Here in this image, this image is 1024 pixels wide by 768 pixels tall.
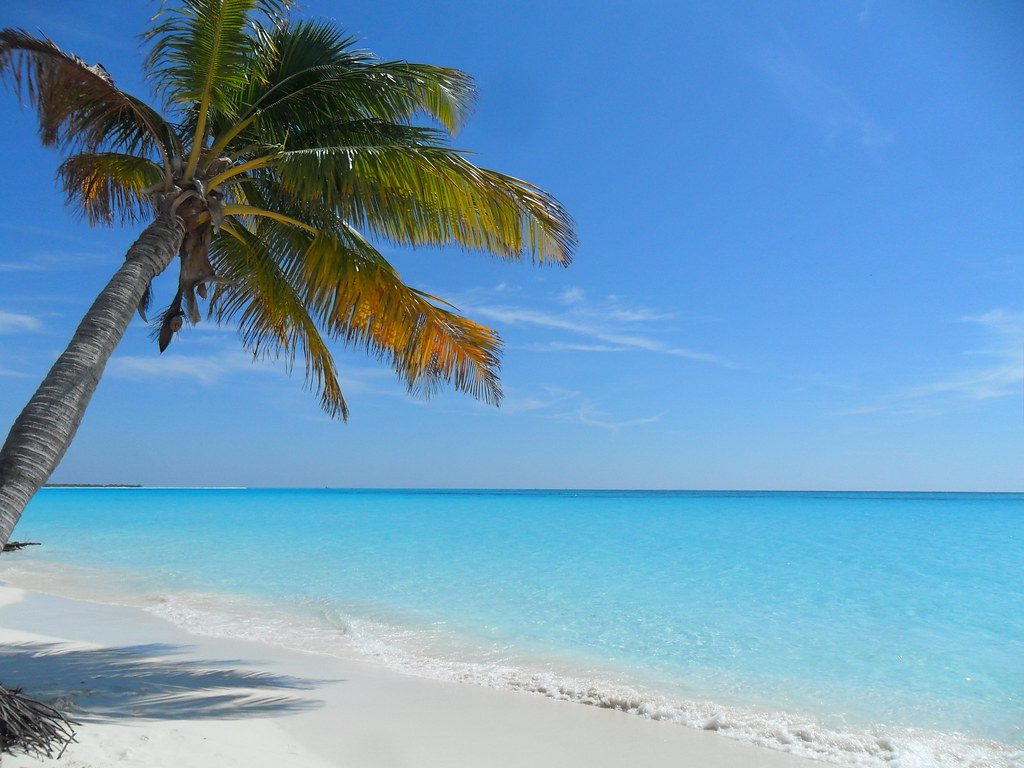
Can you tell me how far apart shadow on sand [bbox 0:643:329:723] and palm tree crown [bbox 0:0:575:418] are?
267cm

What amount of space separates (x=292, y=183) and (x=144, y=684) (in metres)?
3.97

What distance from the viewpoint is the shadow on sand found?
14.3 ft

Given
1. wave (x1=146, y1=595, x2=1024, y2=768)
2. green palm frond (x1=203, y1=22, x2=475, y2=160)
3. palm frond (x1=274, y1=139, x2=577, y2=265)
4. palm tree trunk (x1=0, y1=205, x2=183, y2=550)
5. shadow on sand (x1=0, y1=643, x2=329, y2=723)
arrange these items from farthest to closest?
green palm frond (x1=203, y1=22, x2=475, y2=160) → palm frond (x1=274, y1=139, x2=577, y2=265) → wave (x1=146, y1=595, x2=1024, y2=768) → shadow on sand (x1=0, y1=643, x2=329, y2=723) → palm tree trunk (x1=0, y1=205, x2=183, y2=550)

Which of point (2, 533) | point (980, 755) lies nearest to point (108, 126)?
point (2, 533)

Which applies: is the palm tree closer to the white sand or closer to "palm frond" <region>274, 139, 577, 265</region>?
"palm frond" <region>274, 139, 577, 265</region>

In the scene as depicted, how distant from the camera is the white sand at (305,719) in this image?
3.76 meters

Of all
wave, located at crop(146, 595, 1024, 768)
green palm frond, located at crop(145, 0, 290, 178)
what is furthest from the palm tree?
wave, located at crop(146, 595, 1024, 768)

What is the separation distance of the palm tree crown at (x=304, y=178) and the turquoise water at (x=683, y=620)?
3116mm

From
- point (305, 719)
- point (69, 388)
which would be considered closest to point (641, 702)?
point (305, 719)

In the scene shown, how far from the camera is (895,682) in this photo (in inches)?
238

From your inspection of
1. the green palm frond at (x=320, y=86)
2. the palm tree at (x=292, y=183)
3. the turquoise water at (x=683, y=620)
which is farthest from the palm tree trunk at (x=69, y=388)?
the turquoise water at (x=683, y=620)

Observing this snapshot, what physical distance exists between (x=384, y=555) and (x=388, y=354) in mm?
10212

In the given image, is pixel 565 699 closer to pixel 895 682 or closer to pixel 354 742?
pixel 354 742

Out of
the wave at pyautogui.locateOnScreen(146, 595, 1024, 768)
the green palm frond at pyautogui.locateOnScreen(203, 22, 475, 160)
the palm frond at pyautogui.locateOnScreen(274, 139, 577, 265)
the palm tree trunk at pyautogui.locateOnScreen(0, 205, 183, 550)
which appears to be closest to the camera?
the palm tree trunk at pyautogui.locateOnScreen(0, 205, 183, 550)
